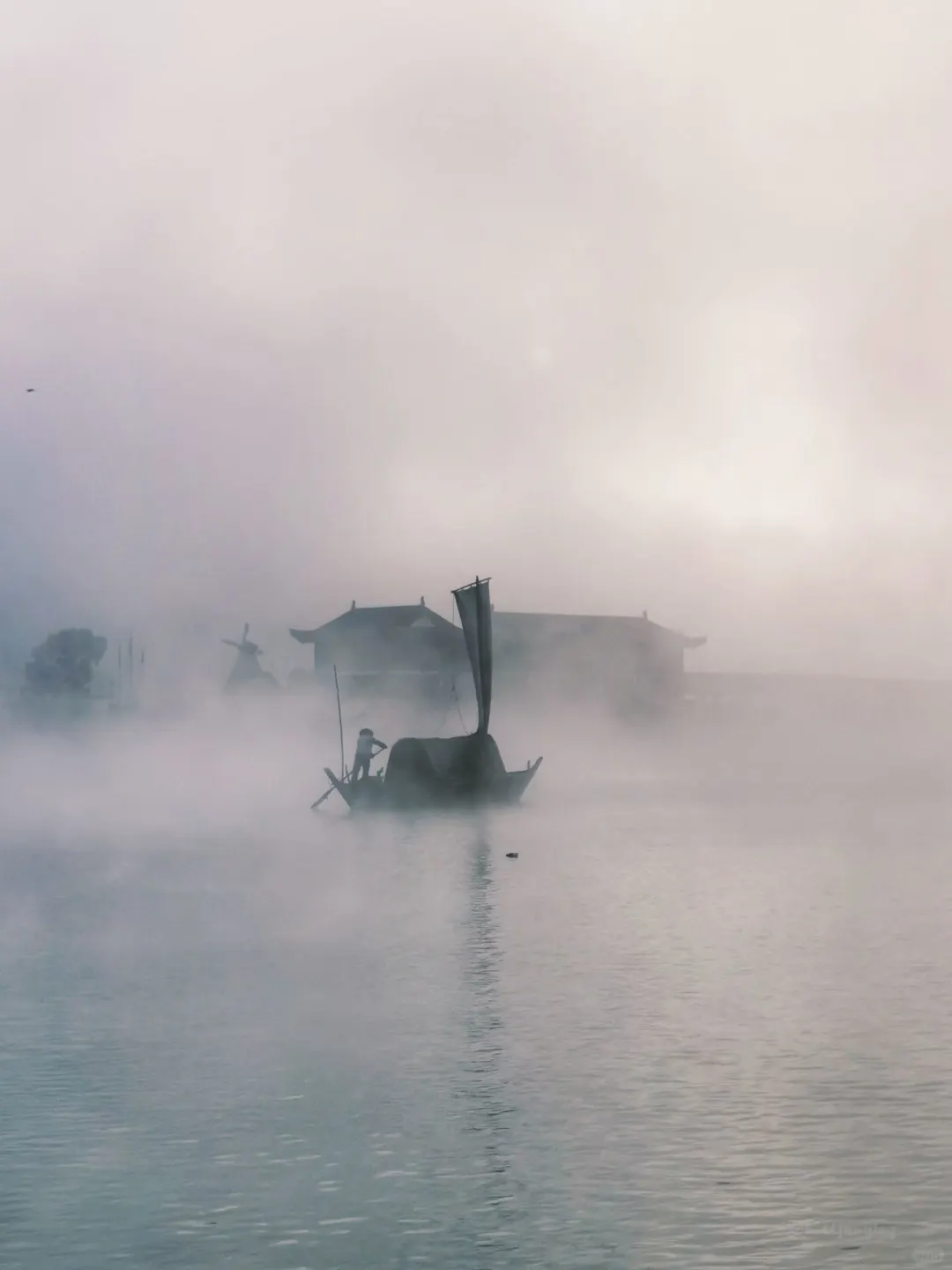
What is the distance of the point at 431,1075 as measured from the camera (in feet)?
55.7

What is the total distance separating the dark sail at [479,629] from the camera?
51281 mm

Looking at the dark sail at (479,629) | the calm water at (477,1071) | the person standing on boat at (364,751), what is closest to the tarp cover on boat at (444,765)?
the person standing on boat at (364,751)

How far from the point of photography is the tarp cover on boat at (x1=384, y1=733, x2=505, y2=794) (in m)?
54.2

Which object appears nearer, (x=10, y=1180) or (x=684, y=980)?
(x=10, y=1180)

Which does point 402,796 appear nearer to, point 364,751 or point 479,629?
point 364,751

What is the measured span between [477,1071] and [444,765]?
123 ft

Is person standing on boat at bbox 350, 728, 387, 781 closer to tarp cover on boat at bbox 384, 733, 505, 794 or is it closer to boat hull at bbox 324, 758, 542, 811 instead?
boat hull at bbox 324, 758, 542, 811

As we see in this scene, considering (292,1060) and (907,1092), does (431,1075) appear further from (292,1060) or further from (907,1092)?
(907,1092)

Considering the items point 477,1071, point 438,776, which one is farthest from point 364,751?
point 477,1071

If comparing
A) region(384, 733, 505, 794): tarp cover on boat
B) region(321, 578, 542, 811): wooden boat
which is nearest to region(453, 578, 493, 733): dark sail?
region(321, 578, 542, 811): wooden boat

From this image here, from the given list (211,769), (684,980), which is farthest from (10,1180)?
(211,769)

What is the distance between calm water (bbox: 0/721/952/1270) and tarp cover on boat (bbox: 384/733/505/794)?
17.3 m

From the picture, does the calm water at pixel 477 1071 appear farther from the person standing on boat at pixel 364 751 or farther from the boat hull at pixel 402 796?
the boat hull at pixel 402 796

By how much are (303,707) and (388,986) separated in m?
102
